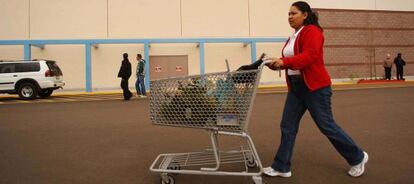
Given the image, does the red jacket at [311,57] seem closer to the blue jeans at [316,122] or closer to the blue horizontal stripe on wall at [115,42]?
the blue jeans at [316,122]

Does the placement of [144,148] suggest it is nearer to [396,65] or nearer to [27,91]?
[27,91]

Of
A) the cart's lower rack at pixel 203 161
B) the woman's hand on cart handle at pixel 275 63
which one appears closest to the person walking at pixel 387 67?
the cart's lower rack at pixel 203 161

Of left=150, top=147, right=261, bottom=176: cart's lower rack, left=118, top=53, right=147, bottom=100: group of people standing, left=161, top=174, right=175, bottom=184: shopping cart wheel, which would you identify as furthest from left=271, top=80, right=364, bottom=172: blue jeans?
left=118, top=53, right=147, bottom=100: group of people standing

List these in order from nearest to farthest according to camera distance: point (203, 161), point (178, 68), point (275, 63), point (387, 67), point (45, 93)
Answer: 1. point (275, 63)
2. point (203, 161)
3. point (45, 93)
4. point (178, 68)
5. point (387, 67)

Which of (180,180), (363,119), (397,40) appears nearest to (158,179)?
(180,180)

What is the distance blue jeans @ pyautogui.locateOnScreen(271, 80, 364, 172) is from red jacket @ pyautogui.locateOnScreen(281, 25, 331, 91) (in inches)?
4.1

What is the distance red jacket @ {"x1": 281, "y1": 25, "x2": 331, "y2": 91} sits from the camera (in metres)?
3.29

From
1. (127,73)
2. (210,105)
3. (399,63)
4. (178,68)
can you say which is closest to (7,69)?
(127,73)

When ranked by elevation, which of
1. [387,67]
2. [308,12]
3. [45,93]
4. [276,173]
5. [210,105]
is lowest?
[276,173]

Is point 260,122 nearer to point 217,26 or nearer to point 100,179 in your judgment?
point 100,179

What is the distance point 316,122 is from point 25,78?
1375cm

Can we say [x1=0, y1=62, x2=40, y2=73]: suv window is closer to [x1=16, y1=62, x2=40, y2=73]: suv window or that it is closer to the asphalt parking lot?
[x1=16, y1=62, x2=40, y2=73]: suv window

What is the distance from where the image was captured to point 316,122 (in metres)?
3.56

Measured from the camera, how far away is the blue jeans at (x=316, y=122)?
11.5 feet
